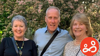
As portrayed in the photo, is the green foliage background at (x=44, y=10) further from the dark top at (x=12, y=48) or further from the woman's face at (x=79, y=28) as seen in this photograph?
the woman's face at (x=79, y=28)

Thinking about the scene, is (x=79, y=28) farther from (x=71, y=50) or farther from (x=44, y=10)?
(x=44, y=10)

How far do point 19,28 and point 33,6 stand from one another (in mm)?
893

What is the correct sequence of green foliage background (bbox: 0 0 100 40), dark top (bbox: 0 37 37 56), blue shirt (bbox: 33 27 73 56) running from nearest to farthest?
dark top (bbox: 0 37 37 56) < blue shirt (bbox: 33 27 73 56) < green foliage background (bbox: 0 0 100 40)

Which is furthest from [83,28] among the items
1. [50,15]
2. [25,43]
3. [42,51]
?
[25,43]

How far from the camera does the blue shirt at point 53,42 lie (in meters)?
2.92

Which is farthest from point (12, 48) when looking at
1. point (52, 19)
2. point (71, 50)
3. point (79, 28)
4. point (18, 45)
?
point (79, 28)

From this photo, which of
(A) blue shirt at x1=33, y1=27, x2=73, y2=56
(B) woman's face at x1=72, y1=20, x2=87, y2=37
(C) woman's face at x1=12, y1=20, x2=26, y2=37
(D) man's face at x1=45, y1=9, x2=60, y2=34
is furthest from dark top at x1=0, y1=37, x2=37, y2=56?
(B) woman's face at x1=72, y1=20, x2=87, y2=37

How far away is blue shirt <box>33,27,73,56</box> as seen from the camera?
9.57 feet

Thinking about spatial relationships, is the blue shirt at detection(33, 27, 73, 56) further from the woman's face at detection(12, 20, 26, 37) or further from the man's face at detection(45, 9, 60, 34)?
the woman's face at detection(12, 20, 26, 37)

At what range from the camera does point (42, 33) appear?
311 centimetres

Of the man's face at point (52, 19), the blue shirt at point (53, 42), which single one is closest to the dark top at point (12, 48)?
the blue shirt at point (53, 42)

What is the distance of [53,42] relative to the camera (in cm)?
296

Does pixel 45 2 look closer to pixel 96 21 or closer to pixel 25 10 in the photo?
pixel 25 10

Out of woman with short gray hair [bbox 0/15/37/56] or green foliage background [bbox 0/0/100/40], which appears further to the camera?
green foliage background [bbox 0/0/100/40]
